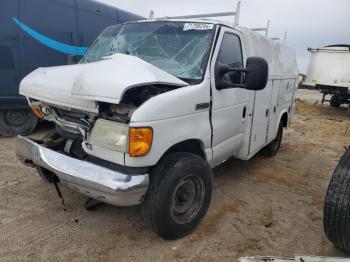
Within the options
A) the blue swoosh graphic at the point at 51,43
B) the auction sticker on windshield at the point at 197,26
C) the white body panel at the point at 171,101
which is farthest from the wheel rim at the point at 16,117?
the auction sticker on windshield at the point at 197,26

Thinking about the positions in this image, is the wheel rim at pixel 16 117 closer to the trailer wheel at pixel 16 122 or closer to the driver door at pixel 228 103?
the trailer wheel at pixel 16 122

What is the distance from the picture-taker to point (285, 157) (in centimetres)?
641

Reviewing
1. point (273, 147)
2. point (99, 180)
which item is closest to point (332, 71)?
point (273, 147)

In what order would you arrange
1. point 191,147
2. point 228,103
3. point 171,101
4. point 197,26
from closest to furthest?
point 171,101
point 191,147
point 197,26
point 228,103

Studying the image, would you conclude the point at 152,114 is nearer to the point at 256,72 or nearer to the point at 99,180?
the point at 99,180

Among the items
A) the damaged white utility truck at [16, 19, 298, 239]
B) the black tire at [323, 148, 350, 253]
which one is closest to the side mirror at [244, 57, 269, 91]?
the damaged white utility truck at [16, 19, 298, 239]

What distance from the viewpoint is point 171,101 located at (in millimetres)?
2809

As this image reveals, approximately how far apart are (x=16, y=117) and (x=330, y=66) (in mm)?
13639

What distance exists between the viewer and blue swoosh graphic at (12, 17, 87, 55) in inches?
235

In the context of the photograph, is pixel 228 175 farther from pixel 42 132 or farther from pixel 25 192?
pixel 42 132

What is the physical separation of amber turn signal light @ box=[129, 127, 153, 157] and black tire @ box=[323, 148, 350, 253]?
5.71 ft

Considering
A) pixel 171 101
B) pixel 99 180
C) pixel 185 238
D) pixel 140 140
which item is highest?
pixel 171 101

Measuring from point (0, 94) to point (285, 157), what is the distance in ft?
18.1

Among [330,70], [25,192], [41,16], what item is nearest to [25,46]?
[41,16]
